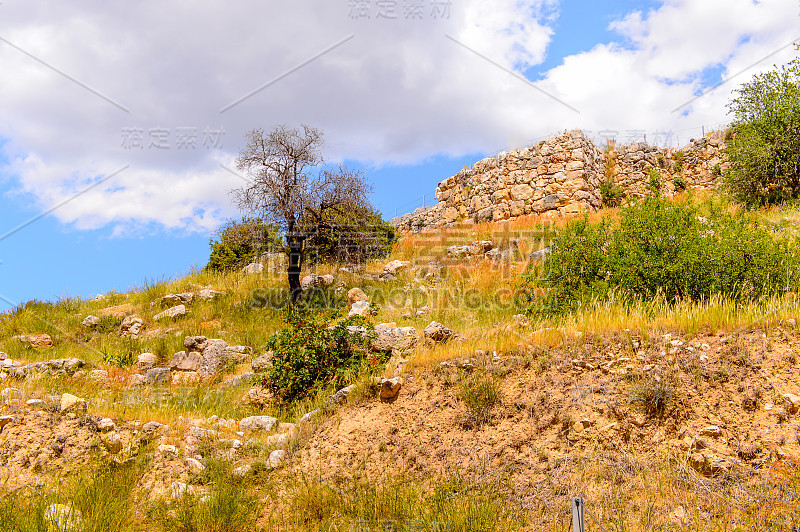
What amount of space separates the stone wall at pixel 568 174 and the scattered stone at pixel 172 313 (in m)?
15.5

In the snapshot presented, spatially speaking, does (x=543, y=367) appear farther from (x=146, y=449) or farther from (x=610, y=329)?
(x=146, y=449)

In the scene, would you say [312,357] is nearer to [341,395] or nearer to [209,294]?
[341,395]

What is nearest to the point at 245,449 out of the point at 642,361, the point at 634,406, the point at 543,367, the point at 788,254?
the point at 543,367

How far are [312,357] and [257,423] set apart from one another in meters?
1.39

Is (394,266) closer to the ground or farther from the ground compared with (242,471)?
farther from the ground

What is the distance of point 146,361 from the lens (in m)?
11.1

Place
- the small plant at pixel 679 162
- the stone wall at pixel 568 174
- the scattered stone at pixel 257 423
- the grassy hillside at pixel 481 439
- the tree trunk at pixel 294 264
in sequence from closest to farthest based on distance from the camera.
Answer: the grassy hillside at pixel 481 439 → the scattered stone at pixel 257 423 → the tree trunk at pixel 294 264 → the stone wall at pixel 568 174 → the small plant at pixel 679 162

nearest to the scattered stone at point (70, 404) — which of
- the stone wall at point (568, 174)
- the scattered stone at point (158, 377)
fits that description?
the scattered stone at point (158, 377)

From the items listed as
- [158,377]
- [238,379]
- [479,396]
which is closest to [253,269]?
[158,377]

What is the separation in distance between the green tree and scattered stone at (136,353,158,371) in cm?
2154

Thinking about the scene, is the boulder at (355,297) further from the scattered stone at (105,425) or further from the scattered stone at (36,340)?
the scattered stone at (36,340)

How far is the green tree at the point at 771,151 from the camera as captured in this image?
19062 mm

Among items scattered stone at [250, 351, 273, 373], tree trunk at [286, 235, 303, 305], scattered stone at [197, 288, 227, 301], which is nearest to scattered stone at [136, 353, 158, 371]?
scattered stone at [250, 351, 273, 373]

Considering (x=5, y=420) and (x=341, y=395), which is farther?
(x=341, y=395)
